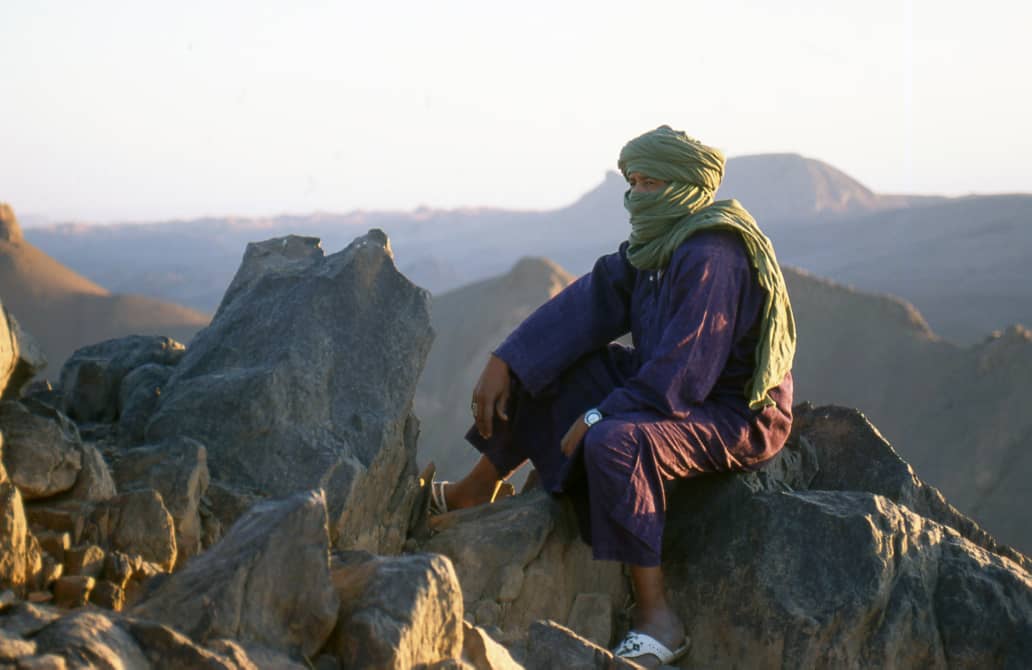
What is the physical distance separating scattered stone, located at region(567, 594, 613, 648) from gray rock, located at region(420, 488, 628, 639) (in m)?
0.03

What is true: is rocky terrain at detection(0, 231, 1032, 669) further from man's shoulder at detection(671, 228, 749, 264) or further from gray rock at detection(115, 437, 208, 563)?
man's shoulder at detection(671, 228, 749, 264)

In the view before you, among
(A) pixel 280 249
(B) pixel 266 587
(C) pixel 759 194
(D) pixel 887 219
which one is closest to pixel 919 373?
(A) pixel 280 249

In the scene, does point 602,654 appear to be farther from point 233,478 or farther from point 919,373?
point 919,373

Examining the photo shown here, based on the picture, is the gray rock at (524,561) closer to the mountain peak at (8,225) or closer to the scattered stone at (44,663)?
the scattered stone at (44,663)

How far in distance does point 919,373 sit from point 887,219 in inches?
1609

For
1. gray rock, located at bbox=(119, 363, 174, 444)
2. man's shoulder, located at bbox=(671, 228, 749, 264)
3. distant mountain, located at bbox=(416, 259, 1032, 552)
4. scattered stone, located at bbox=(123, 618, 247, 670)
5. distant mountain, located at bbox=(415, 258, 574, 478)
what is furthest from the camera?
distant mountain, located at bbox=(415, 258, 574, 478)

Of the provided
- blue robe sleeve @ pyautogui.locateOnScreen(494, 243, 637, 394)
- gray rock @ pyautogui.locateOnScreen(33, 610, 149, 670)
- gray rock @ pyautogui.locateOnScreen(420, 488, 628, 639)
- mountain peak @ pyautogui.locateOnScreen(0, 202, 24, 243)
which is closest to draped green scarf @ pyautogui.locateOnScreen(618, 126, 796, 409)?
blue robe sleeve @ pyautogui.locateOnScreen(494, 243, 637, 394)

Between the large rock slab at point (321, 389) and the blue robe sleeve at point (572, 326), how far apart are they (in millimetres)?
359

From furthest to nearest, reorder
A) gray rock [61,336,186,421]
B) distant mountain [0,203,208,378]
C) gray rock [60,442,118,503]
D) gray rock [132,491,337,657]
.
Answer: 1. distant mountain [0,203,208,378]
2. gray rock [61,336,186,421]
3. gray rock [60,442,118,503]
4. gray rock [132,491,337,657]

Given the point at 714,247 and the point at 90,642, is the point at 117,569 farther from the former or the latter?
the point at 714,247

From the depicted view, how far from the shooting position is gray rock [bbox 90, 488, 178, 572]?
3059mm

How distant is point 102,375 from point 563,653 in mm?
2036

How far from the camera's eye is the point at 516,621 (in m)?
3.72

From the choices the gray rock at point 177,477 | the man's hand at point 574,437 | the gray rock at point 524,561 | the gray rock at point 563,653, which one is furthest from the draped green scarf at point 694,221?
the gray rock at point 177,477
